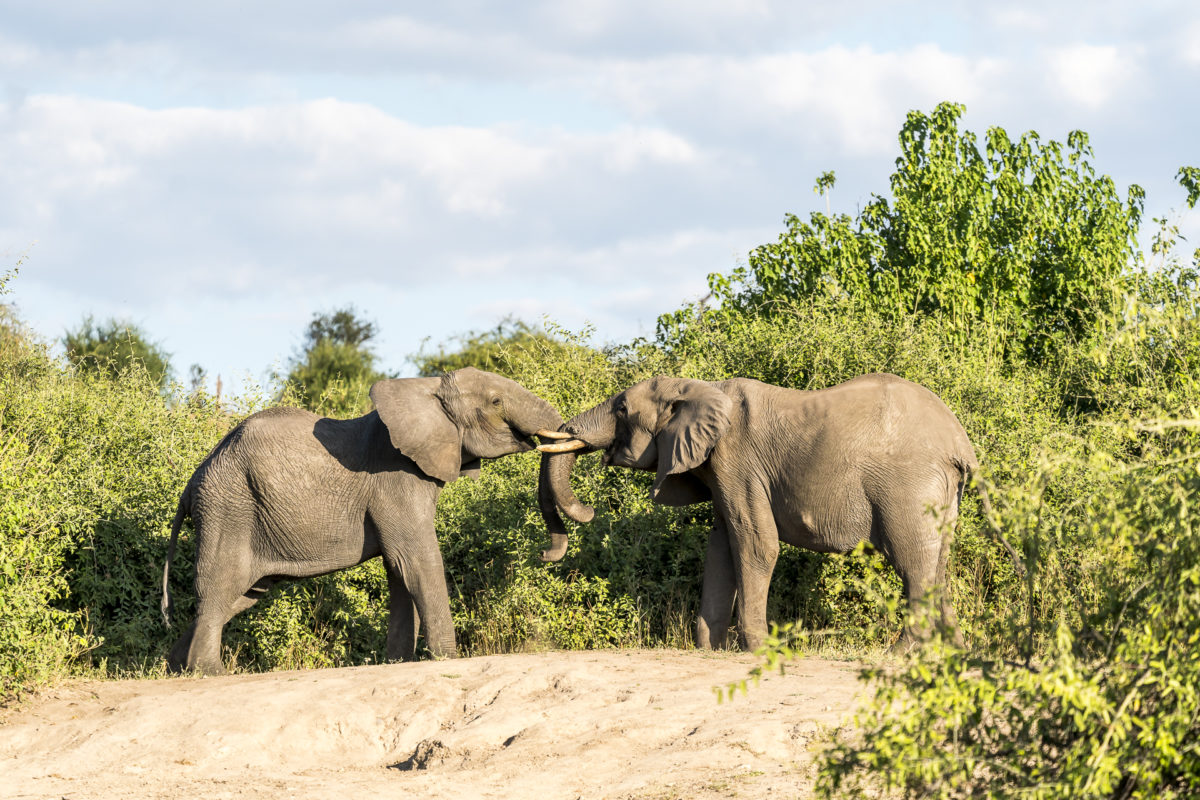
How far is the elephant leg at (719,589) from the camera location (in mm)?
10883

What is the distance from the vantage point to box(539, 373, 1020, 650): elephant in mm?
10109

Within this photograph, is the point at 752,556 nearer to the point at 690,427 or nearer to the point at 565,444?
the point at 690,427

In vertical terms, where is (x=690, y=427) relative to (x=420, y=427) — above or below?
below

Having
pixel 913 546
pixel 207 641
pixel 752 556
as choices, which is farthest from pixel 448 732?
pixel 913 546

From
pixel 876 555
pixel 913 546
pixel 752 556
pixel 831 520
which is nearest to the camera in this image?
pixel 876 555

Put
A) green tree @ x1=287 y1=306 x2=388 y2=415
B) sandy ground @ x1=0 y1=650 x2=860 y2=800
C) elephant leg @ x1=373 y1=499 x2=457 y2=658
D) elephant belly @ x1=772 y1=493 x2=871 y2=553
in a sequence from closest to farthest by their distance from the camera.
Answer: sandy ground @ x1=0 y1=650 x2=860 y2=800 → elephant belly @ x1=772 y1=493 x2=871 y2=553 → elephant leg @ x1=373 y1=499 x2=457 y2=658 → green tree @ x1=287 y1=306 x2=388 y2=415

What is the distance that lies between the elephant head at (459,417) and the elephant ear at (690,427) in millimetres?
972

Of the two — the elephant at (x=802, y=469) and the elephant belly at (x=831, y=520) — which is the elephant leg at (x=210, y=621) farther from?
the elephant belly at (x=831, y=520)

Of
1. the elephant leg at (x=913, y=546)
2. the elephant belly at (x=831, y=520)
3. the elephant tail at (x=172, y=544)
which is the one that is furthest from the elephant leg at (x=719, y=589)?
the elephant tail at (x=172, y=544)

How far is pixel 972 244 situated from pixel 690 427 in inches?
328

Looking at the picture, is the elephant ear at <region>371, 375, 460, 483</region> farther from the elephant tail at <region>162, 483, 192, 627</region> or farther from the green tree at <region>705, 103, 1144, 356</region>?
the green tree at <region>705, 103, 1144, 356</region>

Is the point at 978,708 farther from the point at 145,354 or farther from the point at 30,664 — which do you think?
the point at 145,354

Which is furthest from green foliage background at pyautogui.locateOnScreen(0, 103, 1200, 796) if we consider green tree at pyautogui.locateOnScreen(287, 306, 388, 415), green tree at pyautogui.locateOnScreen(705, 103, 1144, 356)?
green tree at pyautogui.locateOnScreen(287, 306, 388, 415)

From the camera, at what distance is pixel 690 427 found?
34.4ft
